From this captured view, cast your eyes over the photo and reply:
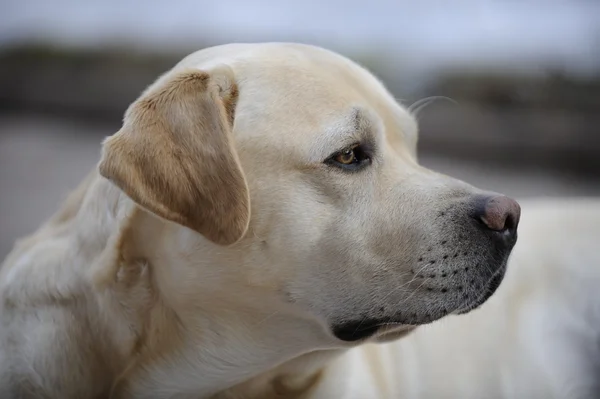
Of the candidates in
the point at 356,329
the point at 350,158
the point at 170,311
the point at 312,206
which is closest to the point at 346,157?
the point at 350,158

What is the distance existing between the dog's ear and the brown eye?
0.26 meters

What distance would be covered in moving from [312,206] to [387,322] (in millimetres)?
363

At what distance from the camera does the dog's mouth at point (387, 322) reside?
1.89m

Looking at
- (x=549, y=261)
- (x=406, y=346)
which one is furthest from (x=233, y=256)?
(x=549, y=261)

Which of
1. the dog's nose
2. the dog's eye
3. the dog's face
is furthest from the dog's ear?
the dog's nose

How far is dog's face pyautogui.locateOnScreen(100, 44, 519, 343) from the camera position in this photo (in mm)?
1810

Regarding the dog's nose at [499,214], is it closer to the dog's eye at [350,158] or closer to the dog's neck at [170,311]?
the dog's eye at [350,158]

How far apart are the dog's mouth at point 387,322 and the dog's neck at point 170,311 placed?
0.09m

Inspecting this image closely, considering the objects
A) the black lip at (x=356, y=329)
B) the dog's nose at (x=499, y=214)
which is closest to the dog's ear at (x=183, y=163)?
the black lip at (x=356, y=329)

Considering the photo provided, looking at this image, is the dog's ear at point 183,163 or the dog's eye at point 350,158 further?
the dog's eye at point 350,158

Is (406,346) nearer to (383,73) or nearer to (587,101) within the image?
(383,73)

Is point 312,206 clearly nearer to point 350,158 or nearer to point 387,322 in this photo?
point 350,158

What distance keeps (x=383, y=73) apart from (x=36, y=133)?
326cm

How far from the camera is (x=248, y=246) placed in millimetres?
1903
